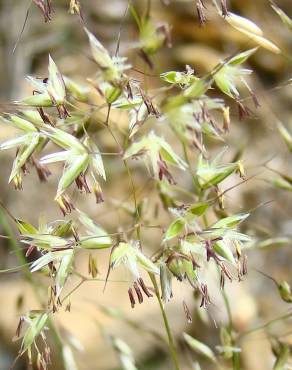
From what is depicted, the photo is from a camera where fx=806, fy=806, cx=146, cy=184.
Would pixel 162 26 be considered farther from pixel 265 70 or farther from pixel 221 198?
pixel 265 70

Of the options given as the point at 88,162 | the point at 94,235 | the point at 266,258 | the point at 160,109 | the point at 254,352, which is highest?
the point at 160,109

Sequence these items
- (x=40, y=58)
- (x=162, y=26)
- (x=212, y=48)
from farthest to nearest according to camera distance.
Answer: (x=212, y=48)
(x=40, y=58)
(x=162, y=26)

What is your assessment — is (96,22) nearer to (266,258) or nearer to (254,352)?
(266,258)

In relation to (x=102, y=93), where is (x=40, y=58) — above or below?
below

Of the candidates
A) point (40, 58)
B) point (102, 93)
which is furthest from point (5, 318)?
point (102, 93)

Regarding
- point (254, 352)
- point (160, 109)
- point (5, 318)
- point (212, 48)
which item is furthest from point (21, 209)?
point (160, 109)

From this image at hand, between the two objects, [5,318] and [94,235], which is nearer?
[94,235]

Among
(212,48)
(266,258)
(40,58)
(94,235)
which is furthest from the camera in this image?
(212,48)
